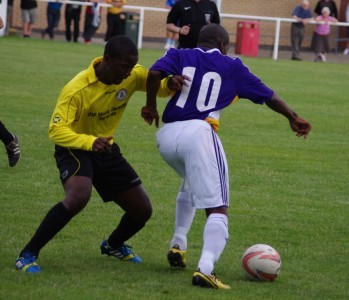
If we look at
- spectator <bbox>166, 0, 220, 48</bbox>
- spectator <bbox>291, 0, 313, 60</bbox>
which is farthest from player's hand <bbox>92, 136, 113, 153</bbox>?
spectator <bbox>291, 0, 313, 60</bbox>

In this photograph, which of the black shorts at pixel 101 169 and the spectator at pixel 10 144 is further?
the spectator at pixel 10 144

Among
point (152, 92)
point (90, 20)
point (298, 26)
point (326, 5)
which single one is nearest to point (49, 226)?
point (152, 92)

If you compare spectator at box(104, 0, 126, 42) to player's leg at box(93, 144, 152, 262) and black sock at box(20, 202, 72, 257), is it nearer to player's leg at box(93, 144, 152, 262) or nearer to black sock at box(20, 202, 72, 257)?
player's leg at box(93, 144, 152, 262)

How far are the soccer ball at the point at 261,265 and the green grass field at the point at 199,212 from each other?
9 cm

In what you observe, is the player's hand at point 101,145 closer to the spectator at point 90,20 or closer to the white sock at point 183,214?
the white sock at point 183,214

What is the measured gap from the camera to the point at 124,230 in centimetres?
715

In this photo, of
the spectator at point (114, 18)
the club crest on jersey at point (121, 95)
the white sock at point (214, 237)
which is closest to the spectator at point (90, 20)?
the spectator at point (114, 18)

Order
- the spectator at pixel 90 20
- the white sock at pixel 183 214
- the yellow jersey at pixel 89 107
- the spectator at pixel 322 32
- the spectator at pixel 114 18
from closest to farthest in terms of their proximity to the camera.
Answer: the yellow jersey at pixel 89 107 → the white sock at pixel 183 214 → the spectator at pixel 114 18 → the spectator at pixel 90 20 → the spectator at pixel 322 32

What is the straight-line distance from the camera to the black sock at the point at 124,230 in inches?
279

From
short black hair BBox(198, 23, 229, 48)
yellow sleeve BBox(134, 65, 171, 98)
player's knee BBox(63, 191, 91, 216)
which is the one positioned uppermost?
short black hair BBox(198, 23, 229, 48)

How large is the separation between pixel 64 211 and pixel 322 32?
26175mm

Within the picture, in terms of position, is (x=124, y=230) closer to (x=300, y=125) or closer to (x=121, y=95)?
(x=121, y=95)

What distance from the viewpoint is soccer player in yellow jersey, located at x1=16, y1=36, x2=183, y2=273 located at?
21.3 ft

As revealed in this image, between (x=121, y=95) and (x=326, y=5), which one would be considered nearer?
(x=121, y=95)
